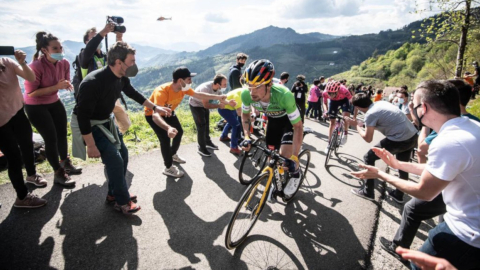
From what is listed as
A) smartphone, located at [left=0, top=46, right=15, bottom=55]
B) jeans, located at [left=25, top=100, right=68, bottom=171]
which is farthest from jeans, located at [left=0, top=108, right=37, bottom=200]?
smartphone, located at [left=0, top=46, right=15, bottom=55]

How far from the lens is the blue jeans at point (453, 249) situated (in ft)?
6.43

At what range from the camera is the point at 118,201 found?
3672 mm

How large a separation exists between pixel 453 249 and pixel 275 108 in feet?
9.40

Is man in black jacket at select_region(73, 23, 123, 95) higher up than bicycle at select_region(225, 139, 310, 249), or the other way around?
man in black jacket at select_region(73, 23, 123, 95)

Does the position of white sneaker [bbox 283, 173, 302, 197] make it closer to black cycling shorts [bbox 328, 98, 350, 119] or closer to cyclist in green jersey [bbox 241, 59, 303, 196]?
cyclist in green jersey [bbox 241, 59, 303, 196]

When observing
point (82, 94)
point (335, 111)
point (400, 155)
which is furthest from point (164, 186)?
point (335, 111)

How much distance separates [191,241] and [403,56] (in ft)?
482

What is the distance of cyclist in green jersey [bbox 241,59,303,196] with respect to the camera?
3584 mm

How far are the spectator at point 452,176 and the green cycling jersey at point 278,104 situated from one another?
1741mm

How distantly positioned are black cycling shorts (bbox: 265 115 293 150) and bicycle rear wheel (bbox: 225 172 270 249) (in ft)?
3.04

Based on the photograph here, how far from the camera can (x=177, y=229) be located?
3617mm

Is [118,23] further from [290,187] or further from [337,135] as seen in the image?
[337,135]

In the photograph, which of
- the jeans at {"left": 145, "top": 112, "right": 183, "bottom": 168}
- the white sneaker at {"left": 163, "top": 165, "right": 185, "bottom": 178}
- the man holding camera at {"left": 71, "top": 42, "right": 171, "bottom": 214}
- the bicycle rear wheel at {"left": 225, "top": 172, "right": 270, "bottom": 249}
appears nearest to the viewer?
the man holding camera at {"left": 71, "top": 42, "right": 171, "bottom": 214}

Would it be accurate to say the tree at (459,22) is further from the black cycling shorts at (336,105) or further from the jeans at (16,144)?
the jeans at (16,144)
